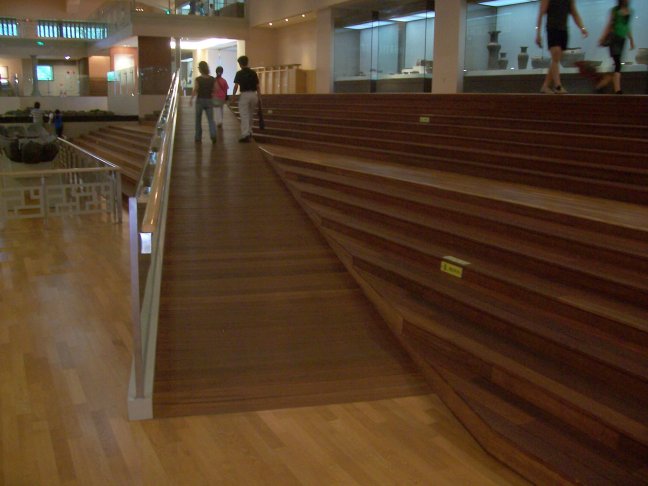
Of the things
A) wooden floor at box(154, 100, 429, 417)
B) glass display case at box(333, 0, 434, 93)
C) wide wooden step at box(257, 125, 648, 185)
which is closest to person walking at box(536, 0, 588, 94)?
wide wooden step at box(257, 125, 648, 185)

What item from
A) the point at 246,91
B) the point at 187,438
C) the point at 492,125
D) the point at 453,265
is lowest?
the point at 187,438

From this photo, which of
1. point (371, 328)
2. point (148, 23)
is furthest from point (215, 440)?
point (148, 23)

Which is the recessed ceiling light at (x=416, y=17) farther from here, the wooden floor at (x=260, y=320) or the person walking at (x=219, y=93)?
the wooden floor at (x=260, y=320)

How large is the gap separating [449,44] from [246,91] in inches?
197

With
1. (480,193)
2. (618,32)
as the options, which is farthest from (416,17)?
(480,193)

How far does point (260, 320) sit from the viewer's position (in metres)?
4.07

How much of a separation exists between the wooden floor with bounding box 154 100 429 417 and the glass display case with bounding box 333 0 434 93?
812 centimetres

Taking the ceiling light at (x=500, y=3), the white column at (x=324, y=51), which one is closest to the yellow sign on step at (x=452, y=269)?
the ceiling light at (x=500, y=3)

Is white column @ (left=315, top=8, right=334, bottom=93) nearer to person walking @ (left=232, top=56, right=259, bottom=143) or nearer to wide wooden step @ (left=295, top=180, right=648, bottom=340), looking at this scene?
person walking @ (left=232, top=56, right=259, bottom=143)

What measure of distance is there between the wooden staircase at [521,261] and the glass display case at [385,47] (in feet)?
20.5

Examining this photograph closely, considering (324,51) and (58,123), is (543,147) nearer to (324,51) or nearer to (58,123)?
(324,51)

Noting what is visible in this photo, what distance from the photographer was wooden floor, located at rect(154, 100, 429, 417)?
339 cm

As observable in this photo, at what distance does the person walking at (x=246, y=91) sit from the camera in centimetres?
841

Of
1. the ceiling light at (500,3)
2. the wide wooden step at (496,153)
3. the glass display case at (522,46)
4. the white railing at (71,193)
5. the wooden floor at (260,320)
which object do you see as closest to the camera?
the wooden floor at (260,320)
